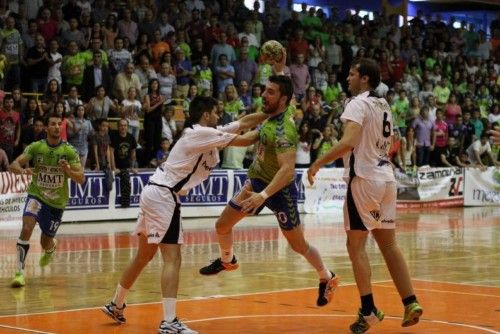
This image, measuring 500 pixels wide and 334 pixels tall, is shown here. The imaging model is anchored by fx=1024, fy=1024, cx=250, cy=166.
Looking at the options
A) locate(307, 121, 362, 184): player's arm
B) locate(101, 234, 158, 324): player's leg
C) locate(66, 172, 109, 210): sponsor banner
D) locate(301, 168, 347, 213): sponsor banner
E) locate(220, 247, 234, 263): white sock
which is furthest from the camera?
locate(301, 168, 347, 213): sponsor banner

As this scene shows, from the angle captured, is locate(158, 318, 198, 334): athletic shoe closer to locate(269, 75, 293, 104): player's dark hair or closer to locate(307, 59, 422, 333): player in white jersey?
locate(307, 59, 422, 333): player in white jersey

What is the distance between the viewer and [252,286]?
1293 centimetres

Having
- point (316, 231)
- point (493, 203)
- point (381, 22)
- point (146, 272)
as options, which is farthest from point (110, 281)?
point (381, 22)

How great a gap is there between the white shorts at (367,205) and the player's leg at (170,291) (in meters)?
1.67

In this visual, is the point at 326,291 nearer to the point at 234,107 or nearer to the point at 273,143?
the point at 273,143

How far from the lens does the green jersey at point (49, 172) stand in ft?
44.1

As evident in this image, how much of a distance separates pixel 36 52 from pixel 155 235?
14952 millimetres

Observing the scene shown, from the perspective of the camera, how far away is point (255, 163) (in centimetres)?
1091

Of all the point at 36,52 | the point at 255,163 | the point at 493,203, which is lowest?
the point at 493,203

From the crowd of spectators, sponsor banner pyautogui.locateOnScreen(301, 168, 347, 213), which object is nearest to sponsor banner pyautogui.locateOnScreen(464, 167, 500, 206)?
the crowd of spectators

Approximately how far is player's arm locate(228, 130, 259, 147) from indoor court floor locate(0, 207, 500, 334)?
1.76 m

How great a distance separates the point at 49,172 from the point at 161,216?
14.6 ft

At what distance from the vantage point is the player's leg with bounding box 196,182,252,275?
1090 cm

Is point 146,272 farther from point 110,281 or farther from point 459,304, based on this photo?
point 459,304
